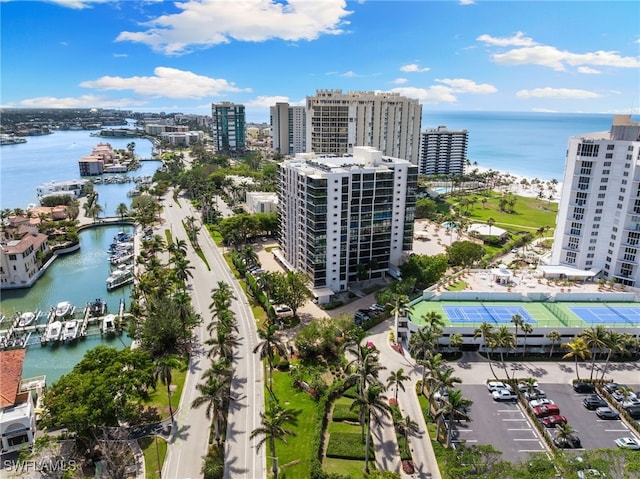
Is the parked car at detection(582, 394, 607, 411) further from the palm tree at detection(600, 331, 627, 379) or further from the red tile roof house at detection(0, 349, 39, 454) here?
the red tile roof house at detection(0, 349, 39, 454)

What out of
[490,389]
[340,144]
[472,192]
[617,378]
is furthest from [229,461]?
[472,192]

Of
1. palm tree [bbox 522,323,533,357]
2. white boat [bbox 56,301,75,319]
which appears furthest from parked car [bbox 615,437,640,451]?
white boat [bbox 56,301,75,319]

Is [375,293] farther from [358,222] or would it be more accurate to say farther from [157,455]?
[157,455]

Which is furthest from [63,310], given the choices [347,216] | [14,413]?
[347,216]

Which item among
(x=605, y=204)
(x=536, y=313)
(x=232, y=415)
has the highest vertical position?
(x=605, y=204)

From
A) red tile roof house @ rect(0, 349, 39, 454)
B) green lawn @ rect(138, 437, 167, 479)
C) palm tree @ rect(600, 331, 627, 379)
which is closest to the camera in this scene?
green lawn @ rect(138, 437, 167, 479)

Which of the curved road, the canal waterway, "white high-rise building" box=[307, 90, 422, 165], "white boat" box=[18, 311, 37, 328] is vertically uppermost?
"white high-rise building" box=[307, 90, 422, 165]

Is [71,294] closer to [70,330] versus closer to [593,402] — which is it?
[70,330]
